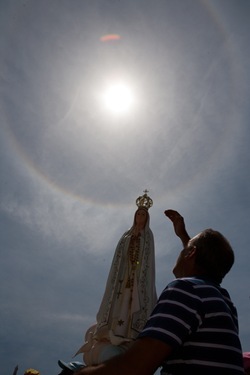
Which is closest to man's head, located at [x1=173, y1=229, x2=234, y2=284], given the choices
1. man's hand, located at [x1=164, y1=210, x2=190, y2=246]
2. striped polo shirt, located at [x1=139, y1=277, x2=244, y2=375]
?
striped polo shirt, located at [x1=139, y1=277, x2=244, y2=375]

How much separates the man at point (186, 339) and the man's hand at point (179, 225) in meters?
1.52

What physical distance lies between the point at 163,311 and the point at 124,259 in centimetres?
749

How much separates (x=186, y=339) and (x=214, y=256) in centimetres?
65

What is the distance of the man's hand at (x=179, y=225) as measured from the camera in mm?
3746

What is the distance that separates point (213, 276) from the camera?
236 cm

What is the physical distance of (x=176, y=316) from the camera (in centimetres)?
186

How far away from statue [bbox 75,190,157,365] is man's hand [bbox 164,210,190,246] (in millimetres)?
3806

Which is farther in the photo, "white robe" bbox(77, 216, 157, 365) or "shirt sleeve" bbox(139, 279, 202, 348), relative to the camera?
"white robe" bbox(77, 216, 157, 365)

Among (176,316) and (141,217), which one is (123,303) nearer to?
(141,217)

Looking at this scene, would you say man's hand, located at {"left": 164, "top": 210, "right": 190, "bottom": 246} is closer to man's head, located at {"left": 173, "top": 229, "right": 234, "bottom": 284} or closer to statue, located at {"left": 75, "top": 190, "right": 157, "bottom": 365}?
man's head, located at {"left": 173, "top": 229, "right": 234, "bottom": 284}

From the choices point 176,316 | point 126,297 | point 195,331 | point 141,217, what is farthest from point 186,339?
point 141,217

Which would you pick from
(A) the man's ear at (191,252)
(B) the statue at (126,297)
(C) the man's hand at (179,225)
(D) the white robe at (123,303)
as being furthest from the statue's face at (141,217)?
(A) the man's ear at (191,252)

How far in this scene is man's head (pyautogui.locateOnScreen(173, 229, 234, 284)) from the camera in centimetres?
237

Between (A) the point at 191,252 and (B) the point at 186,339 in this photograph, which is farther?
(A) the point at 191,252
